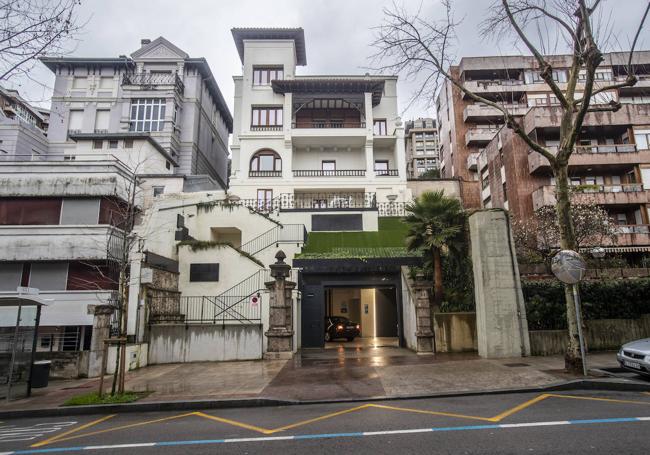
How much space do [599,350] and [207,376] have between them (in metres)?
12.5

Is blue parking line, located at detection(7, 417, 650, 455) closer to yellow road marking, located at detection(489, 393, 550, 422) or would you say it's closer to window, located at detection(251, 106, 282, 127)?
yellow road marking, located at detection(489, 393, 550, 422)

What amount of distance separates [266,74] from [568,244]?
28.6 metres

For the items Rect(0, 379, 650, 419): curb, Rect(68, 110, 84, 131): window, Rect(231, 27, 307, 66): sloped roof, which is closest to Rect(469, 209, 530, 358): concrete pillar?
Rect(0, 379, 650, 419): curb

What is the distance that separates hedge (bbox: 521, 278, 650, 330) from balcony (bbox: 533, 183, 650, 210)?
56.2 ft

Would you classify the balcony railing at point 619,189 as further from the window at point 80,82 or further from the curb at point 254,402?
the window at point 80,82

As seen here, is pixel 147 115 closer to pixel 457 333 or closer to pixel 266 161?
pixel 266 161

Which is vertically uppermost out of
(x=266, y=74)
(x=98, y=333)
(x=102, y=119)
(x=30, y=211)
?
(x=266, y=74)

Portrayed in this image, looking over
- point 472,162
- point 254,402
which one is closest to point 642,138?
point 472,162

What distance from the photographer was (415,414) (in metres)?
6.62

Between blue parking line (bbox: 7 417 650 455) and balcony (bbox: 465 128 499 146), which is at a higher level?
balcony (bbox: 465 128 499 146)

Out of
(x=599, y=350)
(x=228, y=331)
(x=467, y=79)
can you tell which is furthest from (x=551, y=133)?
(x=228, y=331)

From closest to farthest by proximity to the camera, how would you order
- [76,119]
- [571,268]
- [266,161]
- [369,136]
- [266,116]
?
[571,268]
[369,136]
[266,161]
[266,116]
[76,119]

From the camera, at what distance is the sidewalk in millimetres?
8617

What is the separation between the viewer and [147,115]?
32500 mm
